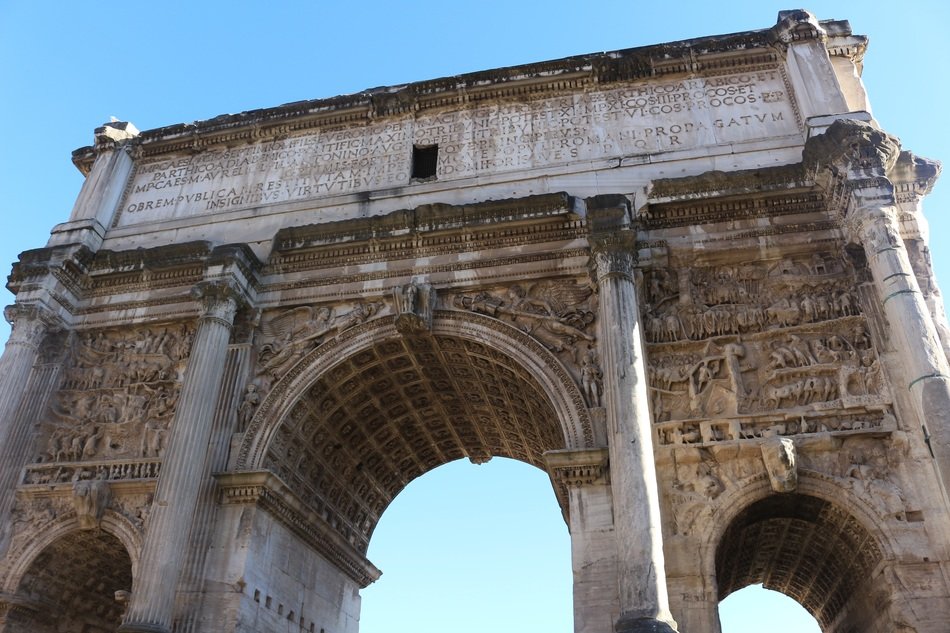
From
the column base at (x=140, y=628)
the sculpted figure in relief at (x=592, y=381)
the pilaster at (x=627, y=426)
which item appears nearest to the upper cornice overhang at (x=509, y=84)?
the pilaster at (x=627, y=426)

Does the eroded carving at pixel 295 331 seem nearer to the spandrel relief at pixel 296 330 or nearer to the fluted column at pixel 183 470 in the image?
the spandrel relief at pixel 296 330

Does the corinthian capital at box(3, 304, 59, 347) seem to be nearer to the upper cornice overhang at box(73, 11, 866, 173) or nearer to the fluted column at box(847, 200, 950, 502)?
the upper cornice overhang at box(73, 11, 866, 173)

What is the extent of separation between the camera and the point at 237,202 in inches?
575

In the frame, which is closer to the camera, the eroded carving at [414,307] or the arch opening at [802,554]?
the arch opening at [802,554]

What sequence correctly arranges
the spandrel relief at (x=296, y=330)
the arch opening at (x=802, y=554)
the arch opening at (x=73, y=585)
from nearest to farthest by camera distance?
1. the arch opening at (x=802, y=554)
2. the arch opening at (x=73, y=585)
3. the spandrel relief at (x=296, y=330)

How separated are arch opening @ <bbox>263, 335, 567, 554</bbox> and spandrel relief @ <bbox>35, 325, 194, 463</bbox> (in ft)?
7.24

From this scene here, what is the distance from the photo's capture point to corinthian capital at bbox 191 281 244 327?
12.1 metres

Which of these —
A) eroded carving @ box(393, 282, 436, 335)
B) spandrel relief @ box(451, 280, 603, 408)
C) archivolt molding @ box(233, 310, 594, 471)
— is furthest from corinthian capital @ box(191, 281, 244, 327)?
spandrel relief @ box(451, 280, 603, 408)

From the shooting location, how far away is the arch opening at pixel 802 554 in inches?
382

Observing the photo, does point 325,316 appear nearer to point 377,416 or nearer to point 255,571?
point 377,416

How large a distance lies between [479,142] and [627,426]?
6754 mm

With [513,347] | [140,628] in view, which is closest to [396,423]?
[513,347]

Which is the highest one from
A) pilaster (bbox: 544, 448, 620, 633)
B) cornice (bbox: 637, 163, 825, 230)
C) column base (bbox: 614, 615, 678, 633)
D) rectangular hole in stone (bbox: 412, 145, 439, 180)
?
rectangular hole in stone (bbox: 412, 145, 439, 180)

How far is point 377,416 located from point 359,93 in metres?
6.47
